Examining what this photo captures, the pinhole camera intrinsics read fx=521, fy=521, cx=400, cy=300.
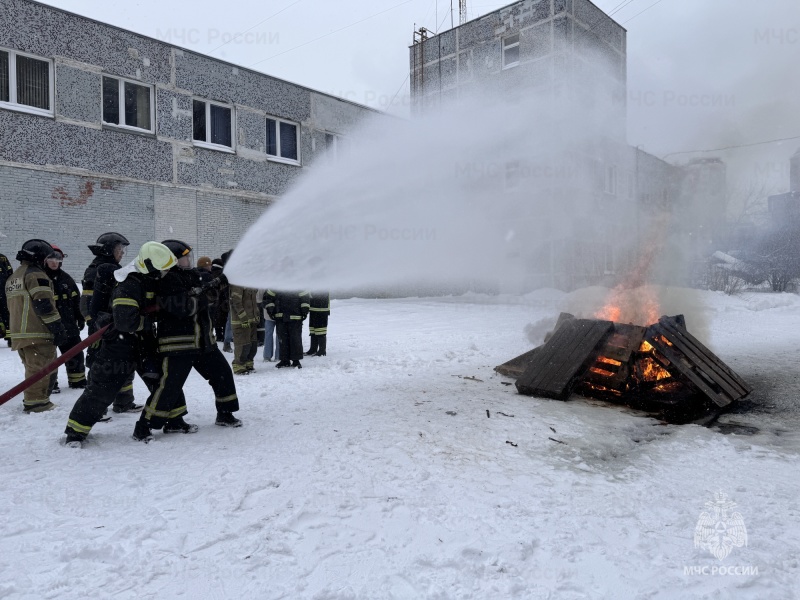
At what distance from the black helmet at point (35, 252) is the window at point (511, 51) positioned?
65.2ft

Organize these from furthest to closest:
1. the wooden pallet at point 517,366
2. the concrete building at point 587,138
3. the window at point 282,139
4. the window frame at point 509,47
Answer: the window frame at point 509,47 < the window at point 282,139 < the concrete building at point 587,138 < the wooden pallet at point 517,366

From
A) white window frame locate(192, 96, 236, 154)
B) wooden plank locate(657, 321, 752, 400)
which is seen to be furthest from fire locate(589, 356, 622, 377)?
white window frame locate(192, 96, 236, 154)

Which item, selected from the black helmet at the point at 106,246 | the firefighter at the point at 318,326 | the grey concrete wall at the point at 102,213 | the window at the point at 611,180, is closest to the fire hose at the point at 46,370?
the black helmet at the point at 106,246

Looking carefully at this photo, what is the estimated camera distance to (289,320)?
7.68 m

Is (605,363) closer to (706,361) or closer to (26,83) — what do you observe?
(706,361)

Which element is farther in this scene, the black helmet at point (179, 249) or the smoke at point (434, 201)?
the smoke at point (434, 201)

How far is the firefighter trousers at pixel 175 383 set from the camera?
446 cm

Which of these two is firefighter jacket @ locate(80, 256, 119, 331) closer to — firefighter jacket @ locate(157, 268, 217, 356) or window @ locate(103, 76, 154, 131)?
firefighter jacket @ locate(157, 268, 217, 356)

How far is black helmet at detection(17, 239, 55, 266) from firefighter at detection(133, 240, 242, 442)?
1821mm

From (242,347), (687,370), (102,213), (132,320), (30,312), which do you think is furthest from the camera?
(102,213)

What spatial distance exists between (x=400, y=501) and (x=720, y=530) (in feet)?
5.97

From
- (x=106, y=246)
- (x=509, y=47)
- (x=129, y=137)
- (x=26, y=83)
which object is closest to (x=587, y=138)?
(x=509, y=47)

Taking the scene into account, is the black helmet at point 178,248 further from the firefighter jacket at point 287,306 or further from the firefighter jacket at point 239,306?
the firefighter jacket at point 287,306

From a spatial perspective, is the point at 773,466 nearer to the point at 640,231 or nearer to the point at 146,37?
the point at 146,37
